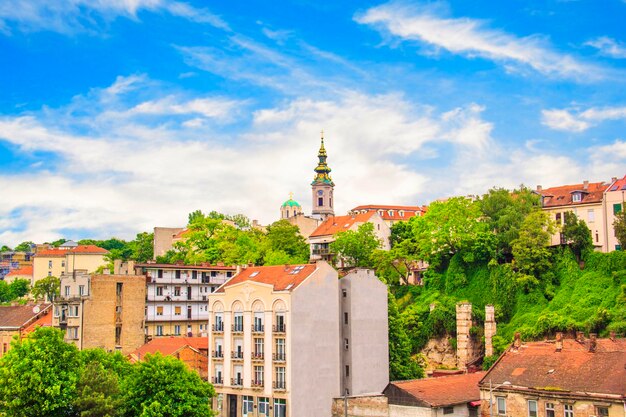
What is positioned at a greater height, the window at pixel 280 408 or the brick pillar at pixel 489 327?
the brick pillar at pixel 489 327

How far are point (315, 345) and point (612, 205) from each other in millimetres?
39006

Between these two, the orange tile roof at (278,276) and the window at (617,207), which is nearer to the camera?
the orange tile roof at (278,276)

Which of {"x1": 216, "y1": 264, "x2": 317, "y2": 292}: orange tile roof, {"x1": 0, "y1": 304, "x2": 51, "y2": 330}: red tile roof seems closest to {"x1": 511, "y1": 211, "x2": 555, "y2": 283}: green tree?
{"x1": 216, "y1": 264, "x2": 317, "y2": 292}: orange tile roof

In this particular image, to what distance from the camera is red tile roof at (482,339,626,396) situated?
52.8 m

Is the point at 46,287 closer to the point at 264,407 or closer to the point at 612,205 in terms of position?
the point at 264,407

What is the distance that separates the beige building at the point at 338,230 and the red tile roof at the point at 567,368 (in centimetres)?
5038

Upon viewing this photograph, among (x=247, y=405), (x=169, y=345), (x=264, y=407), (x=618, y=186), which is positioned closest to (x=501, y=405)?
(x=264, y=407)

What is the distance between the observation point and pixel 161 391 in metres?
57.3

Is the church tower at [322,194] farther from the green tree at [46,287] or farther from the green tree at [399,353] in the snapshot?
the green tree at [399,353]

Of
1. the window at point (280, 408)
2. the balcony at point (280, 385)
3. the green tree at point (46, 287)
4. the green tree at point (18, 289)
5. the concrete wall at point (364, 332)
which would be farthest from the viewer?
the green tree at point (18, 289)

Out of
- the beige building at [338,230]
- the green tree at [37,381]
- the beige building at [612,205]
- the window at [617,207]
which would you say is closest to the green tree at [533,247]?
the beige building at [612,205]

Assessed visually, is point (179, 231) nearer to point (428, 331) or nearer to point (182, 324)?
point (182, 324)

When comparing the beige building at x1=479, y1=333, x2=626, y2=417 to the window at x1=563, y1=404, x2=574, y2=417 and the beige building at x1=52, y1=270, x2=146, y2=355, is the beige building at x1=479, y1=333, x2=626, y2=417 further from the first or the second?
the beige building at x1=52, y1=270, x2=146, y2=355

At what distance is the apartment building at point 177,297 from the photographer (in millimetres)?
89250
